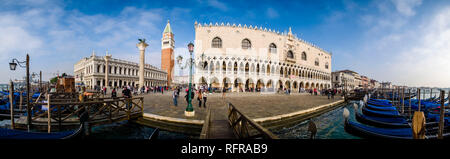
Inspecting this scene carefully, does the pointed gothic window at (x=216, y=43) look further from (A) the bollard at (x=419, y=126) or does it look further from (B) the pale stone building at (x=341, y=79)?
(B) the pale stone building at (x=341, y=79)

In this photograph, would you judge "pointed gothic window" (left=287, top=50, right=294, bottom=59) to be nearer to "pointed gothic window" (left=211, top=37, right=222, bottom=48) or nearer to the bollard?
"pointed gothic window" (left=211, top=37, right=222, bottom=48)

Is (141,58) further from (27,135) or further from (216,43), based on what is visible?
(27,135)

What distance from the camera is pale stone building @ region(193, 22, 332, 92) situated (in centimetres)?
2708

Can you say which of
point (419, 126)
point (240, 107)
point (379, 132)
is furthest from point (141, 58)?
point (419, 126)

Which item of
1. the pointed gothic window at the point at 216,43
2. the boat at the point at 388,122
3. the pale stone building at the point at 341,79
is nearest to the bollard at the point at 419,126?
the boat at the point at 388,122

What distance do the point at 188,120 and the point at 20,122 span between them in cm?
623

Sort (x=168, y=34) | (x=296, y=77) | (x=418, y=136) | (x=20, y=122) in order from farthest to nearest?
(x=168, y=34)
(x=296, y=77)
(x=20, y=122)
(x=418, y=136)

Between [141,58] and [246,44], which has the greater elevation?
[246,44]

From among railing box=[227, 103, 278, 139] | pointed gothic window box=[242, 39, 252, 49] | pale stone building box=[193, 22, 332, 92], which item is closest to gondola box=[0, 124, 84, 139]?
railing box=[227, 103, 278, 139]

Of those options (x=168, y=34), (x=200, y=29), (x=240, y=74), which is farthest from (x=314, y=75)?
(x=168, y=34)

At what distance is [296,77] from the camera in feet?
115

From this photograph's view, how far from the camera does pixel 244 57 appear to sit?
92.9 feet

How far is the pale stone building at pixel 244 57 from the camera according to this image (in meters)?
27.1
